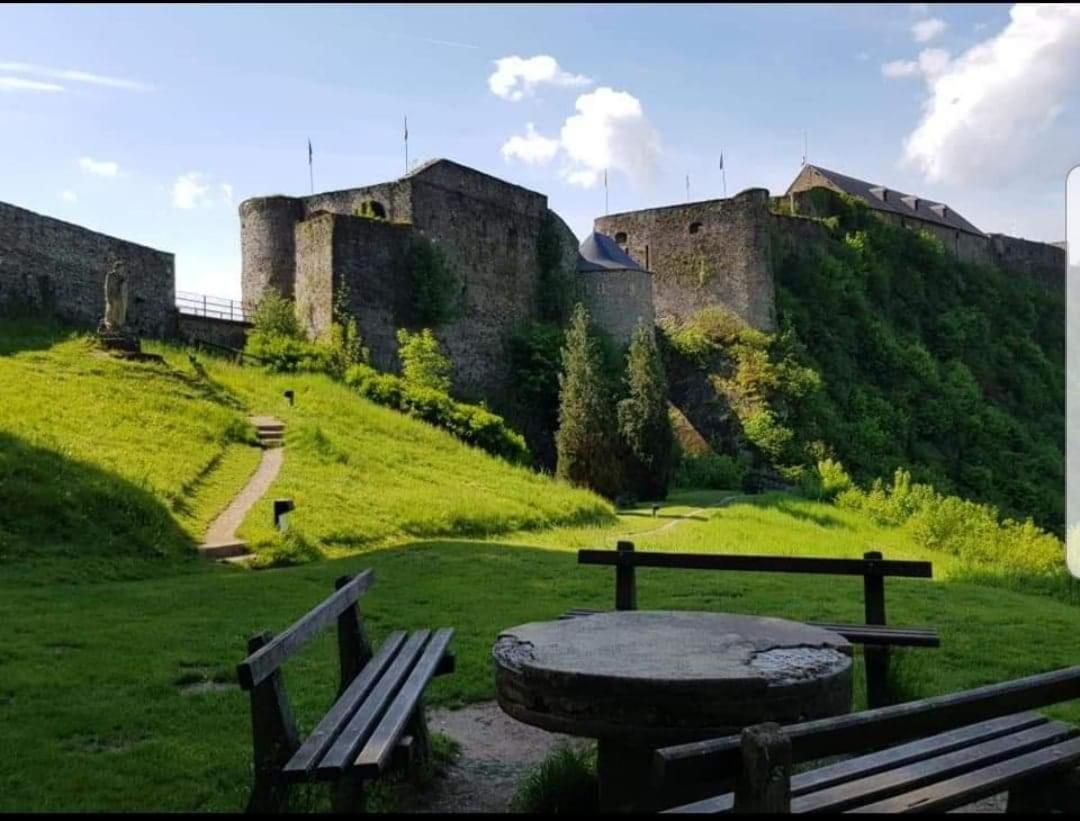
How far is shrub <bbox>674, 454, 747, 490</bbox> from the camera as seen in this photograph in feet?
95.5

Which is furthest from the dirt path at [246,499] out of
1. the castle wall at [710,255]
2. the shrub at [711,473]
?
the castle wall at [710,255]

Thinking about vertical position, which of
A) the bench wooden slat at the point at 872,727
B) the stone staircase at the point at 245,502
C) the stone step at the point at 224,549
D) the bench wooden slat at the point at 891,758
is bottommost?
the stone step at the point at 224,549

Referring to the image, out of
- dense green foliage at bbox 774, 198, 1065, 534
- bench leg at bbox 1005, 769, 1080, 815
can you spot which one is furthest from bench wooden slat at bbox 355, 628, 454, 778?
dense green foliage at bbox 774, 198, 1065, 534

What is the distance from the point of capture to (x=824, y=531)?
19.4 metres

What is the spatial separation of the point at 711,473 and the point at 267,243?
1527 cm

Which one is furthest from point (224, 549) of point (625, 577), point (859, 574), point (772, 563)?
point (859, 574)

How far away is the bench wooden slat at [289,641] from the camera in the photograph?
3.50 meters

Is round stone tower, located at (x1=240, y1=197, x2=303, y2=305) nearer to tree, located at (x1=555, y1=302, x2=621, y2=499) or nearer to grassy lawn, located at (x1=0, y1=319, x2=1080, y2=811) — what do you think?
grassy lawn, located at (x1=0, y1=319, x2=1080, y2=811)

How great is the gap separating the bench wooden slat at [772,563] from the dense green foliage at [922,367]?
2568 cm

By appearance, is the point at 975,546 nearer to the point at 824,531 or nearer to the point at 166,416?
the point at 824,531

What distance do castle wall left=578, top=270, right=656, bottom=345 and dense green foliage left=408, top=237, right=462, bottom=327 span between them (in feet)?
19.7

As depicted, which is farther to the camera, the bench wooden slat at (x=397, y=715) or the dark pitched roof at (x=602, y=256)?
the dark pitched roof at (x=602, y=256)


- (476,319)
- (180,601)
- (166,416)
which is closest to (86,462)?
(166,416)

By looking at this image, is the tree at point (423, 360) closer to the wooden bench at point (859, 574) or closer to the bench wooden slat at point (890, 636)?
the wooden bench at point (859, 574)
